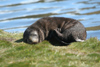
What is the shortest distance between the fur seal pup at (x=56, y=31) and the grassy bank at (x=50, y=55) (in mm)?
717

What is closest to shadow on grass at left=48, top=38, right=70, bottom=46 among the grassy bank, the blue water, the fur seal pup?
the fur seal pup

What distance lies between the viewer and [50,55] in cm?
1016

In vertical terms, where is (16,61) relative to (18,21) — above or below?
above

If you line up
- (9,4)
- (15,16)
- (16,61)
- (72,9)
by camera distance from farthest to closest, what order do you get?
1. (9,4)
2. (72,9)
3. (15,16)
4. (16,61)

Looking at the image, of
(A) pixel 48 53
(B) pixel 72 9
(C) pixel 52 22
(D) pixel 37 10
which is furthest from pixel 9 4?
(A) pixel 48 53

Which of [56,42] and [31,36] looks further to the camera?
[56,42]

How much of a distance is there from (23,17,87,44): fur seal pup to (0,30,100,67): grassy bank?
72 centimetres

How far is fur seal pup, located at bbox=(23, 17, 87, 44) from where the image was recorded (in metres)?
12.7

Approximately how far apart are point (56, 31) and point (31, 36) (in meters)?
1.27

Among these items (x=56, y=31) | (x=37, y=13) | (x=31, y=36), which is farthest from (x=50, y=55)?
(x=37, y=13)

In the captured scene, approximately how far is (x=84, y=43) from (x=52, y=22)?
85.6 inches

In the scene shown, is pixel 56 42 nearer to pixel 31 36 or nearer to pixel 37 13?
pixel 31 36

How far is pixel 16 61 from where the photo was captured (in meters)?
9.61

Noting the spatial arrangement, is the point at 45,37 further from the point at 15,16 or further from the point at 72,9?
the point at 72,9
